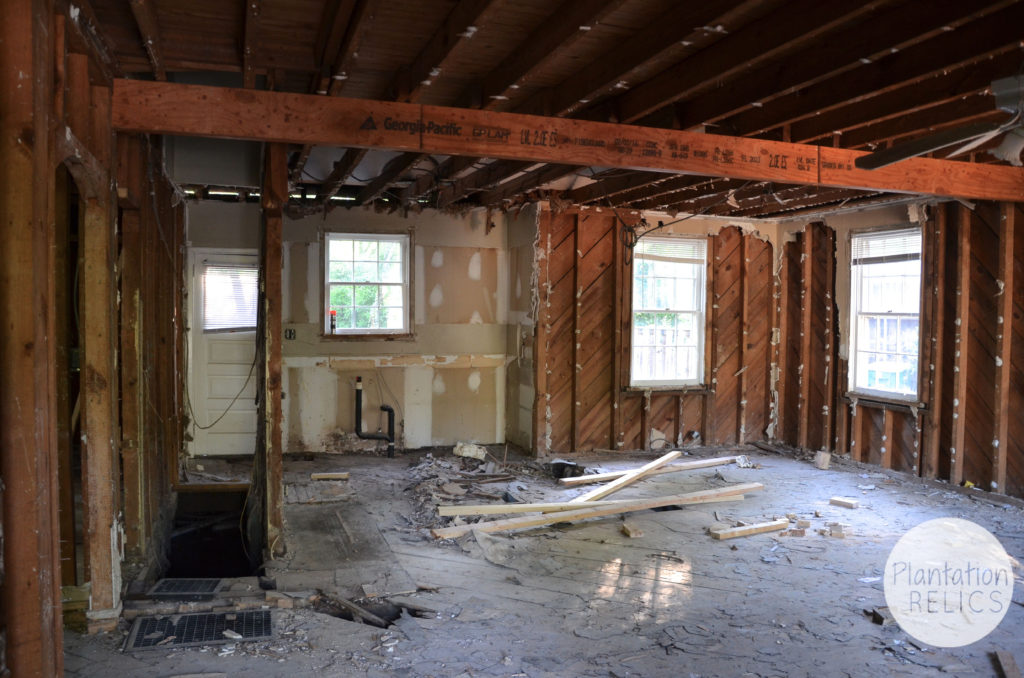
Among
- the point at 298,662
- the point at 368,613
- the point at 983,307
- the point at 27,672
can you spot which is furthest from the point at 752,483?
the point at 27,672

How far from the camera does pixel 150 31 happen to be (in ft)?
11.3

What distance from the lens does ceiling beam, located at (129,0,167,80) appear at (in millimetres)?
3150

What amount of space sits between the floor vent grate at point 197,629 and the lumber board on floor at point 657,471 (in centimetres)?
346

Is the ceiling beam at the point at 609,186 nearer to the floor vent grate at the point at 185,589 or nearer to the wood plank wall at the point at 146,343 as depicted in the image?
the wood plank wall at the point at 146,343

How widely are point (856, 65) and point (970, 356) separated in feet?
14.4

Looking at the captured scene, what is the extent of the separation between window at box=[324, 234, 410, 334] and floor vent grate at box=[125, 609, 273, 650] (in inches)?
173

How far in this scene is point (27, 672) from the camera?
2207mm

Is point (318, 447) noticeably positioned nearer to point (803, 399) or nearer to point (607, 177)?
point (607, 177)

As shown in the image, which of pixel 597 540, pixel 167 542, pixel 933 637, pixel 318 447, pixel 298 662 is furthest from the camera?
pixel 318 447

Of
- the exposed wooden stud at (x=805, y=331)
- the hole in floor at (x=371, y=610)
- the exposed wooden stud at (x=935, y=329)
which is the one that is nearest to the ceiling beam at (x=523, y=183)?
the hole in floor at (x=371, y=610)

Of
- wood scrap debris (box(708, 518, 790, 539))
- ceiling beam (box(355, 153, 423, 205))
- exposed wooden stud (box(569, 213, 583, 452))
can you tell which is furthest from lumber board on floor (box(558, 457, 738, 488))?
ceiling beam (box(355, 153, 423, 205))

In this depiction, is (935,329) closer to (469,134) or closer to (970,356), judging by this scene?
(970,356)

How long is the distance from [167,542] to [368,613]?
103 inches

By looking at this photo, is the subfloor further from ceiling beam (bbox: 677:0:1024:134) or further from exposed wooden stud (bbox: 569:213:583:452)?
ceiling beam (bbox: 677:0:1024:134)
